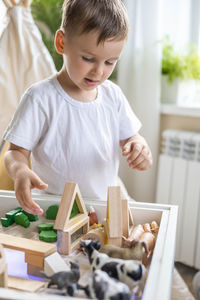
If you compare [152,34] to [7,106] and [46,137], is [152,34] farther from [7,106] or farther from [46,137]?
[46,137]

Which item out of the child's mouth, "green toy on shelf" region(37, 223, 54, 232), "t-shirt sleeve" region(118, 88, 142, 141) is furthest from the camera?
"t-shirt sleeve" region(118, 88, 142, 141)

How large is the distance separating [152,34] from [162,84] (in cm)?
24

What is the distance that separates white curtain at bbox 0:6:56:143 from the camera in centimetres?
113

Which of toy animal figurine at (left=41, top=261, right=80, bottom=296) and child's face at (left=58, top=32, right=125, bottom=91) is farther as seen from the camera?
child's face at (left=58, top=32, right=125, bottom=91)

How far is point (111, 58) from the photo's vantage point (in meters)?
0.61

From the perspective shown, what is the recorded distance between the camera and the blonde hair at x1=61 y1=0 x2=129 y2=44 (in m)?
0.59

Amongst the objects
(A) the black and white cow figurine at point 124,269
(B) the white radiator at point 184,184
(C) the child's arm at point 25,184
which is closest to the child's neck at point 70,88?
(C) the child's arm at point 25,184

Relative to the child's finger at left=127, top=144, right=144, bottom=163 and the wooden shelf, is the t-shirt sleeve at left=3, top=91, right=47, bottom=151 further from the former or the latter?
the wooden shelf

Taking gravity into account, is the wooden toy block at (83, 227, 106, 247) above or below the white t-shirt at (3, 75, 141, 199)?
below

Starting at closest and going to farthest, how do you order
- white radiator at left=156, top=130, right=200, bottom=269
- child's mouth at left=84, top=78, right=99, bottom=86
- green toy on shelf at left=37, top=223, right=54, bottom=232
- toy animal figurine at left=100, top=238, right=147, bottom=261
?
toy animal figurine at left=100, top=238, right=147, bottom=261
green toy on shelf at left=37, top=223, right=54, bottom=232
child's mouth at left=84, top=78, right=99, bottom=86
white radiator at left=156, top=130, right=200, bottom=269

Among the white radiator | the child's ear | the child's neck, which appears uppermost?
the child's ear

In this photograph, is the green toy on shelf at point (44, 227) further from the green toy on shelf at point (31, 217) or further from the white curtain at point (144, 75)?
the white curtain at point (144, 75)

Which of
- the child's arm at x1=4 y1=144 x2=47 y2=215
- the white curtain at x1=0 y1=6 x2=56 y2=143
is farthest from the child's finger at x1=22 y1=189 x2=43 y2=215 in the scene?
the white curtain at x1=0 y1=6 x2=56 y2=143

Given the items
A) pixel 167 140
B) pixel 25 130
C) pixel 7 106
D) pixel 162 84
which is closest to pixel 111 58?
pixel 25 130
